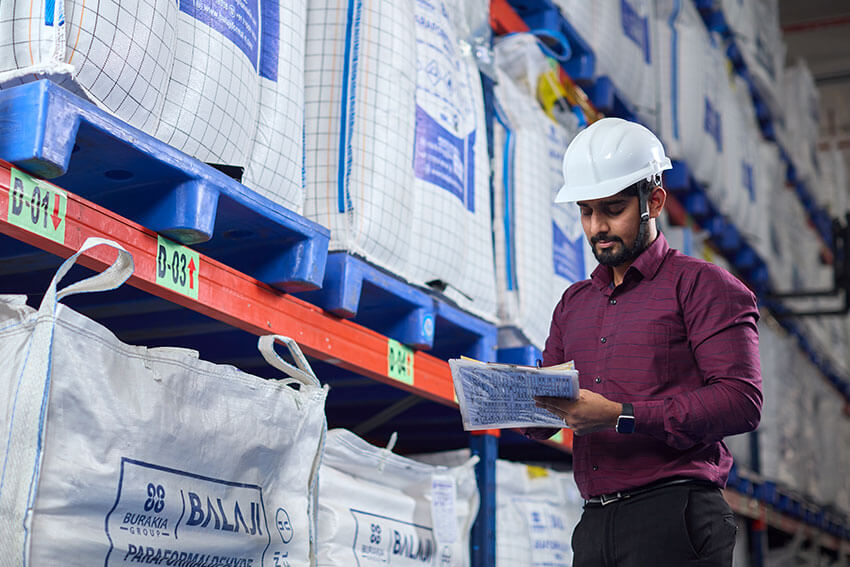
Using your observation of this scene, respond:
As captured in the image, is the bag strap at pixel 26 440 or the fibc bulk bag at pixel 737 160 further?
the fibc bulk bag at pixel 737 160

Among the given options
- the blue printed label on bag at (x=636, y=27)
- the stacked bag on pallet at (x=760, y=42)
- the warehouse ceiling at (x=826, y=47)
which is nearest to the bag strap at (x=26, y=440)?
the blue printed label on bag at (x=636, y=27)

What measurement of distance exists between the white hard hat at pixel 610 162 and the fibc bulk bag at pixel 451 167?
0.64m

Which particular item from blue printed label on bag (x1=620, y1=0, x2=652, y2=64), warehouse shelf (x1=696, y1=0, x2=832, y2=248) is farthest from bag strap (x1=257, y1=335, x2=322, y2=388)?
warehouse shelf (x1=696, y1=0, x2=832, y2=248)

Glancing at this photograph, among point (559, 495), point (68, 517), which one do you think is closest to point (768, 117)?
point (559, 495)

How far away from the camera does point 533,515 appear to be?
3.82m

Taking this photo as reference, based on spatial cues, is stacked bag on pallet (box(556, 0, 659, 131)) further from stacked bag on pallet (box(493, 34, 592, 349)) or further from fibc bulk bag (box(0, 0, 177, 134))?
fibc bulk bag (box(0, 0, 177, 134))

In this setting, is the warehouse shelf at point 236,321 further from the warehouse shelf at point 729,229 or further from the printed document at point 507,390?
the printed document at point 507,390

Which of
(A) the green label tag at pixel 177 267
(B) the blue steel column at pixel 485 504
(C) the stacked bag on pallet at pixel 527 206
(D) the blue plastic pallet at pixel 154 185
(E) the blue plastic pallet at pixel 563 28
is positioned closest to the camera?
(D) the blue plastic pallet at pixel 154 185

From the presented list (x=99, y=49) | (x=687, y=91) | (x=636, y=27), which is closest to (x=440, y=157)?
(x=99, y=49)

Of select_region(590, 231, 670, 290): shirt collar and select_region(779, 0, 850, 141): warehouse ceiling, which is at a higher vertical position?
select_region(779, 0, 850, 141): warehouse ceiling

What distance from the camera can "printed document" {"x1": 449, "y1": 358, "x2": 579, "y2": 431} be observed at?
1917 millimetres

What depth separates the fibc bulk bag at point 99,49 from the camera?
5.61 ft

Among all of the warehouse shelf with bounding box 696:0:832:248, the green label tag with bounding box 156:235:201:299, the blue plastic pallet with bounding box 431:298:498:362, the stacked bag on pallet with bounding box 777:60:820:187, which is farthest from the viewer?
the stacked bag on pallet with bounding box 777:60:820:187

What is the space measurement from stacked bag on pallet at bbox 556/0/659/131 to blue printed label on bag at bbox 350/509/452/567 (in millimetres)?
2512
